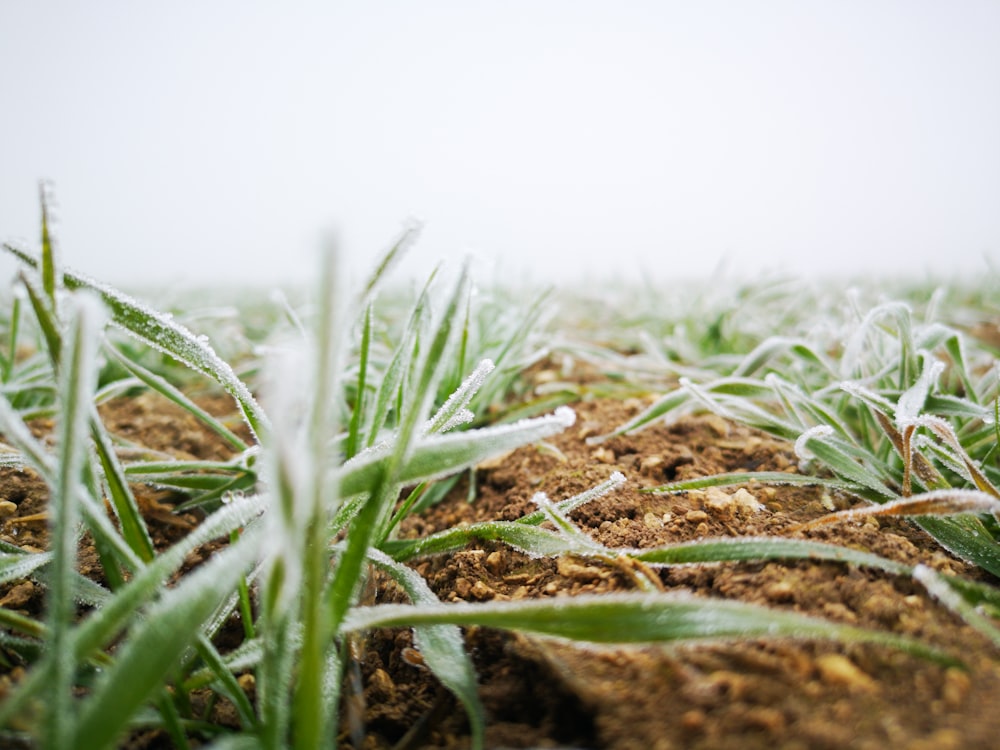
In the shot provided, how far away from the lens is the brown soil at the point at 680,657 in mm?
343

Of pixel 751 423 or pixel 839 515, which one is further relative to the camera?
pixel 751 423

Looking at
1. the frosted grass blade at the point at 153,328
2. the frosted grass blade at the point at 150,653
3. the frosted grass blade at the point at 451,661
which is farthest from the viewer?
the frosted grass blade at the point at 153,328

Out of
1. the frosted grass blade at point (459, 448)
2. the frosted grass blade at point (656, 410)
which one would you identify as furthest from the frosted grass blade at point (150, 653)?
the frosted grass blade at point (656, 410)

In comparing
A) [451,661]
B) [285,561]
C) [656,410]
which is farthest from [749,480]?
[285,561]

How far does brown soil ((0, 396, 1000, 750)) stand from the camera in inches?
13.5

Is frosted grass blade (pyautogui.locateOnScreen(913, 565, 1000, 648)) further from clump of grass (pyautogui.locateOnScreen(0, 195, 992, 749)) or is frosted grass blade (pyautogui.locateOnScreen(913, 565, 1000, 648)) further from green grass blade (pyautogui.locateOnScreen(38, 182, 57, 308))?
green grass blade (pyautogui.locateOnScreen(38, 182, 57, 308))

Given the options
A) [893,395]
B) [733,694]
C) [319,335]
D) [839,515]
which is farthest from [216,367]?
[893,395]

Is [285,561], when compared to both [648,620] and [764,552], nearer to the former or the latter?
[648,620]

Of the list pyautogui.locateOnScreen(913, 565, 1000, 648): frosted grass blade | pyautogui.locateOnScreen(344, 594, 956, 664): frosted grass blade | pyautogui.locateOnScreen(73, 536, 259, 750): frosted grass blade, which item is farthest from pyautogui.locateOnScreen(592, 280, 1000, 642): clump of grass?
pyautogui.locateOnScreen(73, 536, 259, 750): frosted grass blade

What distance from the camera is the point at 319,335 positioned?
271 millimetres

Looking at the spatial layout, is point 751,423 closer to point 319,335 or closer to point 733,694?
point 733,694

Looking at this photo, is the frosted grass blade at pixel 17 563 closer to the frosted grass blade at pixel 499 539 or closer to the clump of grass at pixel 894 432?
the frosted grass blade at pixel 499 539

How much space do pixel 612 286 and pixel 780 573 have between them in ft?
11.3

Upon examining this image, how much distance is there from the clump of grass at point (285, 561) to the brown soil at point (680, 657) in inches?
1.2
